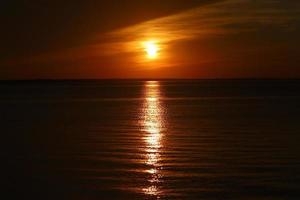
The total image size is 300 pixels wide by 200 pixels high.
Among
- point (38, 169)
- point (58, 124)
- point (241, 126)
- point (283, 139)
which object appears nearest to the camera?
point (38, 169)

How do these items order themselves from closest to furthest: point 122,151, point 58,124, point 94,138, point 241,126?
point 122,151 → point 94,138 → point 241,126 → point 58,124

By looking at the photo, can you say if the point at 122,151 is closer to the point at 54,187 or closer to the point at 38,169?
the point at 38,169

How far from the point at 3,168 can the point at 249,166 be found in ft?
24.1

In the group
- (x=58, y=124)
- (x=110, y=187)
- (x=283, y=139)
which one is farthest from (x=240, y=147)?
(x=58, y=124)

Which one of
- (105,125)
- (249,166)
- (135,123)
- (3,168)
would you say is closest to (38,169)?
(3,168)

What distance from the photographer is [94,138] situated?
26.4 meters

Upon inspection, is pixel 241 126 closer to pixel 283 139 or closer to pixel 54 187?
pixel 283 139

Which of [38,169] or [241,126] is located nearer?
[38,169]

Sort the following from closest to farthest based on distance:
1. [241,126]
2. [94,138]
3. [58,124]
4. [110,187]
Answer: [110,187]
[94,138]
[241,126]
[58,124]

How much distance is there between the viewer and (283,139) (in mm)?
24750

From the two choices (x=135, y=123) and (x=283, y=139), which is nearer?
(x=283, y=139)

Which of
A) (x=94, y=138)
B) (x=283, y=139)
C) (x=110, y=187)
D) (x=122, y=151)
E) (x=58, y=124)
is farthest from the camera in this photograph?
(x=58, y=124)

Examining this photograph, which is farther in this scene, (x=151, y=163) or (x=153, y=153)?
(x=153, y=153)

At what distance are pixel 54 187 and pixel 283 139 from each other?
1295 centimetres
